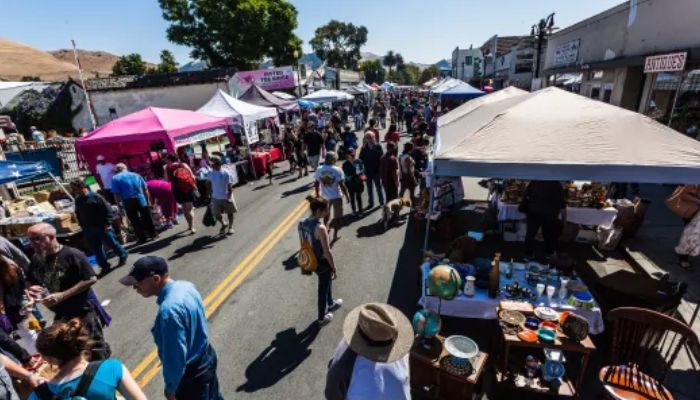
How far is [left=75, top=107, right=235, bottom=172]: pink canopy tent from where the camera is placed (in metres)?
10.4

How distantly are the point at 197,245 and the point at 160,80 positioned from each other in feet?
90.4

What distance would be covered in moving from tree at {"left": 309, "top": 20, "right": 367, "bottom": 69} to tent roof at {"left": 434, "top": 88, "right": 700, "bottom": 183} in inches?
3153

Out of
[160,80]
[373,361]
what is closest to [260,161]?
[373,361]

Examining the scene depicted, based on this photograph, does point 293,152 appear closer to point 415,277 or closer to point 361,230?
point 361,230

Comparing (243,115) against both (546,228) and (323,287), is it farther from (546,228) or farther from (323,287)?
(546,228)

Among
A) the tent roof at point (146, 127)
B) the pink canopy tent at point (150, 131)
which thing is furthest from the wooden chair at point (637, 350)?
the tent roof at point (146, 127)

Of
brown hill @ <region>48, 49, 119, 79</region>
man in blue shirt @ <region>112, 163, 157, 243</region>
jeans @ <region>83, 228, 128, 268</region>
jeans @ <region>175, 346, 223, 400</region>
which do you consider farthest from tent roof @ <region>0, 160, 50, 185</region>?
brown hill @ <region>48, 49, 119, 79</region>

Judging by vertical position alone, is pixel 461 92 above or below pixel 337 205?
above

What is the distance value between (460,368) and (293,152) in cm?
1191

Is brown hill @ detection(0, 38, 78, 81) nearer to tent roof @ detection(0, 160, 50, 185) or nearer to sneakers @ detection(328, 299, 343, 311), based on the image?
tent roof @ detection(0, 160, 50, 185)

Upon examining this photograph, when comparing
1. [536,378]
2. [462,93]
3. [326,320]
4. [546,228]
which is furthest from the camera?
[462,93]

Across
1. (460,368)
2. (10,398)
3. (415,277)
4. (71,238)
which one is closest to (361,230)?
(415,277)

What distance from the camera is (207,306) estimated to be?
5.82 meters

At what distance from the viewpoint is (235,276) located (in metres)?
6.75
